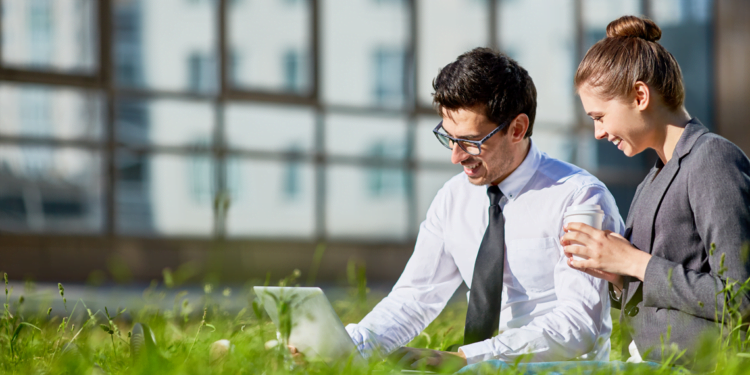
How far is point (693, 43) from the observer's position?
10062 millimetres

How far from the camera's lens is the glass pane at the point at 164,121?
7641mm

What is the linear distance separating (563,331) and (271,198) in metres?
6.37

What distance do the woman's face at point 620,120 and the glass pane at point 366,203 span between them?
6.38m

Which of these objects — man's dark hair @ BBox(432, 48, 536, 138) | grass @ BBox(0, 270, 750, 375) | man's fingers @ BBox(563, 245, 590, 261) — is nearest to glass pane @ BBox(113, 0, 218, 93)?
grass @ BBox(0, 270, 750, 375)

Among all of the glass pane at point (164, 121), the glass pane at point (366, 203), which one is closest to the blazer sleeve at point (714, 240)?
the glass pane at point (164, 121)

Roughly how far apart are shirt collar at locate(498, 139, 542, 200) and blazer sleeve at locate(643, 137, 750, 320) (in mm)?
557

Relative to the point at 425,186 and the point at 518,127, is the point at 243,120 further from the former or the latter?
the point at 518,127

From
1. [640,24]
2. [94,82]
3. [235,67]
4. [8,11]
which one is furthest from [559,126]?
[640,24]

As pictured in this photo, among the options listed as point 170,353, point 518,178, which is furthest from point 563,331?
point 170,353

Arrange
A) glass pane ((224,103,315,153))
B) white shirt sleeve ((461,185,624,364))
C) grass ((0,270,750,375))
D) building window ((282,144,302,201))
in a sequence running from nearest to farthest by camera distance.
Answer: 1. grass ((0,270,750,375))
2. white shirt sleeve ((461,185,624,364))
3. glass pane ((224,103,315,153))
4. building window ((282,144,302,201))

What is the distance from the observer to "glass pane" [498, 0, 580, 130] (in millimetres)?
9117

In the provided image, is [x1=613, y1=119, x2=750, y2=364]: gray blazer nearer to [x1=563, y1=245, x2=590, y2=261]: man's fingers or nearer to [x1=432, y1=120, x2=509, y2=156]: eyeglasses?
[x1=563, y1=245, x2=590, y2=261]: man's fingers

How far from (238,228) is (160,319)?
6039 mm

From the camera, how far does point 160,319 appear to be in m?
1.97
